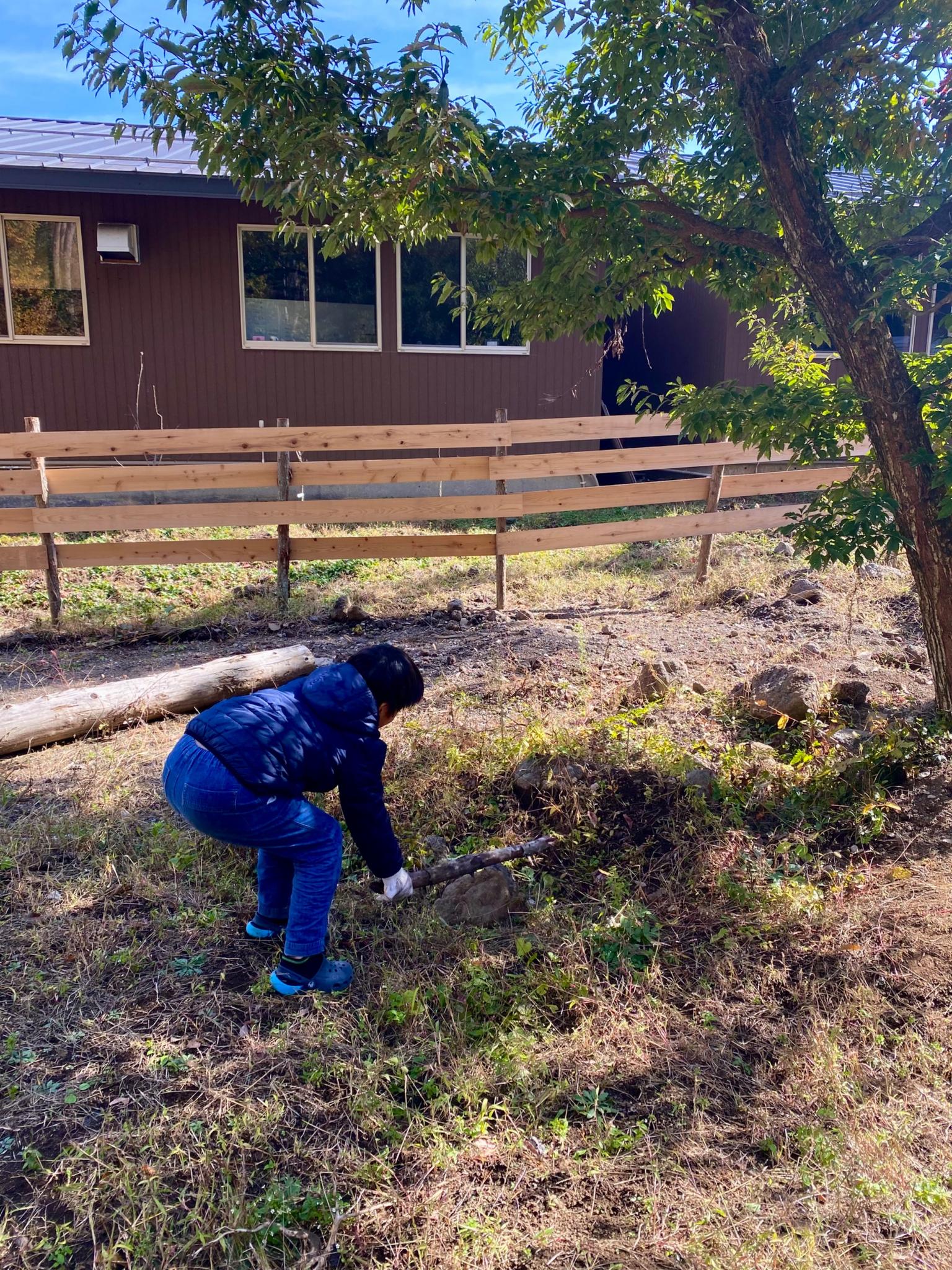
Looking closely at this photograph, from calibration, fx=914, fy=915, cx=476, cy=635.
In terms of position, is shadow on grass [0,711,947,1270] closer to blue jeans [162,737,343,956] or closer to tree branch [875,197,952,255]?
blue jeans [162,737,343,956]

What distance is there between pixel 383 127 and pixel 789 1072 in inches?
166

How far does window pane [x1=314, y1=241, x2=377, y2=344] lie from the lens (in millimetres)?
12297

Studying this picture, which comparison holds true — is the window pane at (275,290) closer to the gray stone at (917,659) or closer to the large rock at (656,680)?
the large rock at (656,680)

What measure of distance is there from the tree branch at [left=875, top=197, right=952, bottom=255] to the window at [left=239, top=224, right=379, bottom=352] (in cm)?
875

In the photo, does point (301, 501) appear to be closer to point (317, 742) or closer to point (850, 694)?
point (850, 694)

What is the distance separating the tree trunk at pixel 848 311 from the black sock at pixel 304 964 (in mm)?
3382

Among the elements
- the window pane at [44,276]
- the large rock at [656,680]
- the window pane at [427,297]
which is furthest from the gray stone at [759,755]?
the window pane at [44,276]

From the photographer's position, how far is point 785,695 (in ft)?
16.3

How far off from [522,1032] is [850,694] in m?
3.17

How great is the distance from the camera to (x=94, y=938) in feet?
10.6

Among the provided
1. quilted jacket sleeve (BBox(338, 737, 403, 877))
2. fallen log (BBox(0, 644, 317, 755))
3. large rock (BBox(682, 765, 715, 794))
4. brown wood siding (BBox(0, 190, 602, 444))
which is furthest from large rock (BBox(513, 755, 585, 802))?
brown wood siding (BBox(0, 190, 602, 444))

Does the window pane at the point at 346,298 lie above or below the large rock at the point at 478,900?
above

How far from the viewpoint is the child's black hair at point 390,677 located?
294 cm

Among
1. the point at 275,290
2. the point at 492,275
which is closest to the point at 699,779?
the point at 275,290
